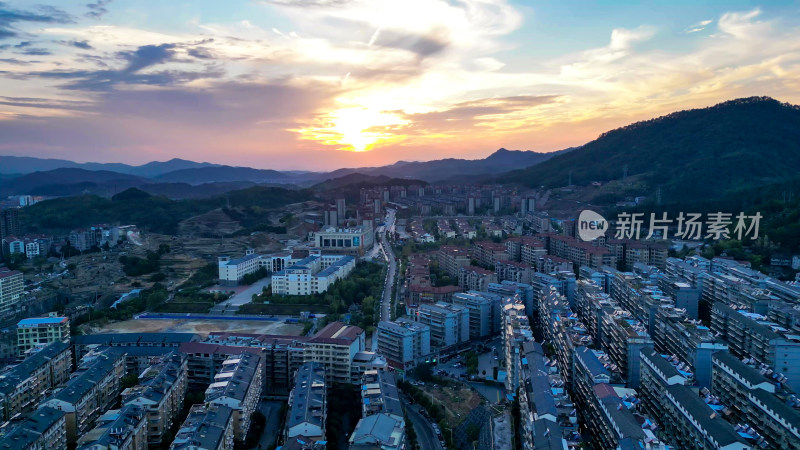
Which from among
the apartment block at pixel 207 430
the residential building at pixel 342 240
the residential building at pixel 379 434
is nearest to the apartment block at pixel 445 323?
the residential building at pixel 379 434

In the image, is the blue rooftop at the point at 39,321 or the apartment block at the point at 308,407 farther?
the blue rooftop at the point at 39,321

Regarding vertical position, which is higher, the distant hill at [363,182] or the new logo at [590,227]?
the distant hill at [363,182]

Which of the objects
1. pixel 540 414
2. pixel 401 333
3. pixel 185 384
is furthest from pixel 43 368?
pixel 540 414

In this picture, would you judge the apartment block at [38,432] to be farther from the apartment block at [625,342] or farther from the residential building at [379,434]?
the apartment block at [625,342]

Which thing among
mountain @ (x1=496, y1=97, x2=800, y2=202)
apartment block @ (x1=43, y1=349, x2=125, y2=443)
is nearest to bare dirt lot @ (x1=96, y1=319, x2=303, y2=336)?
apartment block @ (x1=43, y1=349, x2=125, y2=443)

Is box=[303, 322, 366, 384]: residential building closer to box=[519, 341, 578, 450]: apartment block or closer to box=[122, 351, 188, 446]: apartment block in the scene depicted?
box=[122, 351, 188, 446]: apartment block

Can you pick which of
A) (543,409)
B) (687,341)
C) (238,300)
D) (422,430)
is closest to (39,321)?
(238,300)

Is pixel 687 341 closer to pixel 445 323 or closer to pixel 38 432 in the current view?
pixel 445 323

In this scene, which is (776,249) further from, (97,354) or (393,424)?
(97,354)
